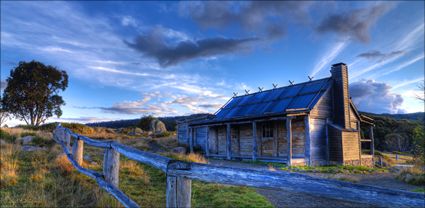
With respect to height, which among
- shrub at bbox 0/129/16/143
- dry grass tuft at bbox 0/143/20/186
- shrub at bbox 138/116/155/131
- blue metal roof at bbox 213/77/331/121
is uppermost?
blue metal roof at bbox 213/77/331/121

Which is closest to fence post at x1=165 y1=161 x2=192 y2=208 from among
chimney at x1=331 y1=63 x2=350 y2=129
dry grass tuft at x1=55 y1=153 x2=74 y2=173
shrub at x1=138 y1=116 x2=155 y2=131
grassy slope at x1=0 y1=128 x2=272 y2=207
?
grassy slope at x1=0 y1=128 x2=272 y2=207

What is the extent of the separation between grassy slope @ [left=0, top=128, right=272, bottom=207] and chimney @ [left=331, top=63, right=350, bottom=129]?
46.2 ft

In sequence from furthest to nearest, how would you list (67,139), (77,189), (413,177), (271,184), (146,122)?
(146,122) → (413,177) → (67,139) → (77,189) → (271,184)

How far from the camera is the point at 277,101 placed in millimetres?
21672

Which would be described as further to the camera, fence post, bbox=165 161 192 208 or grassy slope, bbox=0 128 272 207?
grassy slope, bbox=0 128 272 207

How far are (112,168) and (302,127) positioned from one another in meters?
15.2

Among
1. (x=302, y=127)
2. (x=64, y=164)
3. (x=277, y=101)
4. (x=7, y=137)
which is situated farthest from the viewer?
(x=277, y=101)

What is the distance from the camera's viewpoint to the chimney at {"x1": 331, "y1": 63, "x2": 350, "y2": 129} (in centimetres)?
1955

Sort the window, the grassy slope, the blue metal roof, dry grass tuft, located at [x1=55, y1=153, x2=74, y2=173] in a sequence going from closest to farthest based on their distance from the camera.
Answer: the grassy slope < dry grass tuft, located at [x1=55, y1=153, x2=74, y2=173] < the blue metal roof < the window

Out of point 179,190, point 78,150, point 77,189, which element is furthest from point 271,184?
point 78,150

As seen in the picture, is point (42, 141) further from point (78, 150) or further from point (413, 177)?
point (413, 177)

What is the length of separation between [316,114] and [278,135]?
2.90 m

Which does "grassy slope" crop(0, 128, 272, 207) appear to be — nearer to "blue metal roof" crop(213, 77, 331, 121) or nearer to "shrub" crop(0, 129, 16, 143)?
"shrub" crop(0, 129, 16, 143)

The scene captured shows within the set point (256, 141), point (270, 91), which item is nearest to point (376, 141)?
point (270, 91)
